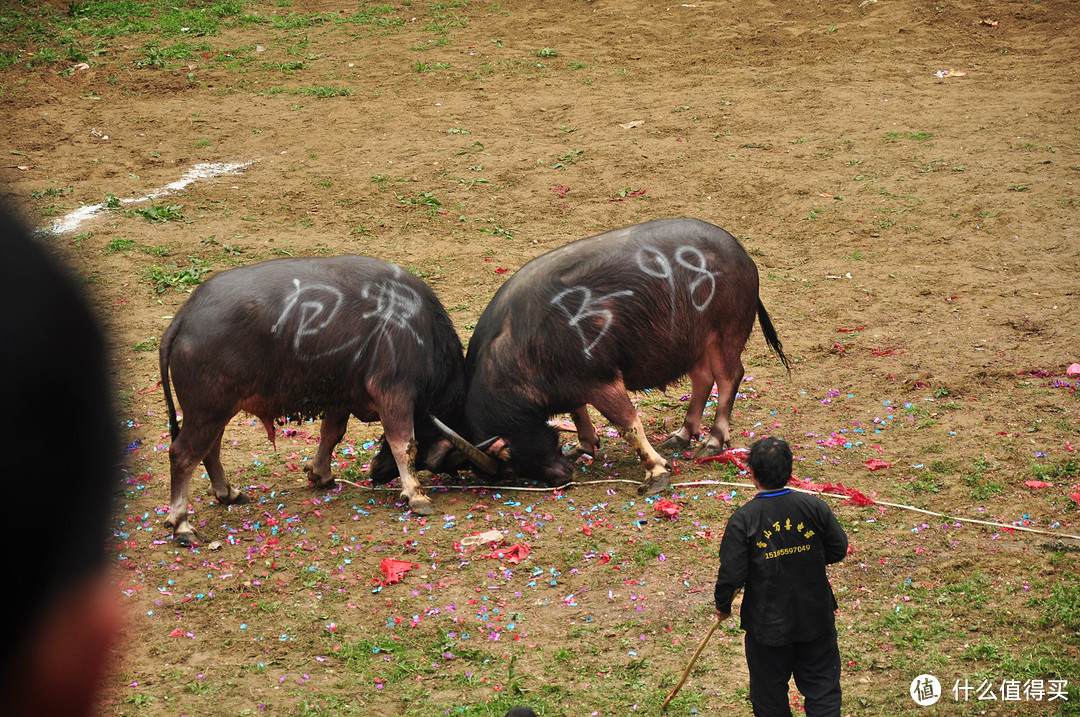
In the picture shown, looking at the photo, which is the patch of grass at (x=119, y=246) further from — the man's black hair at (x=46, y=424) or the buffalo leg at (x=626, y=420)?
the man's black hair at (x=46, y=424)

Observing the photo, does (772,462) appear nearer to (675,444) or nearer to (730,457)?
(730,457)

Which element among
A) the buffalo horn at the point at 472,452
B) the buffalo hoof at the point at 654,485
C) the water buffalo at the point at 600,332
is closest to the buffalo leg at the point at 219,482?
the buffalo horn at the point at 472,452

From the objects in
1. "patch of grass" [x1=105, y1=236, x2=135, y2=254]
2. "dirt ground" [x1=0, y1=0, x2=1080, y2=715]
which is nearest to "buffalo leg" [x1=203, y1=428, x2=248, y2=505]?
"dirt ground" [x1=0, y1=0, x2=1080, y2=715]

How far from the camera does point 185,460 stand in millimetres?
6289

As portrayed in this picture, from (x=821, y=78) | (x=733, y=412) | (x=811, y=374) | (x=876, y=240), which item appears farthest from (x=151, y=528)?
(x=821, y=78)

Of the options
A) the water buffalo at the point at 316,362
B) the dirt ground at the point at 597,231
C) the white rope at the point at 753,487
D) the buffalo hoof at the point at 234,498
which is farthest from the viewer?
the buffalo hoof at the point at 234,498

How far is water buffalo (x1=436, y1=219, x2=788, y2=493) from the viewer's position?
271 inches

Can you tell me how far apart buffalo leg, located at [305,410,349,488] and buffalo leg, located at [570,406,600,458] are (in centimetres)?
185

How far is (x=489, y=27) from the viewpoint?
18.3 meters

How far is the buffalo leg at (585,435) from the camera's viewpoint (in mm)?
7473

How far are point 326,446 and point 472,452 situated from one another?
1.18 meters

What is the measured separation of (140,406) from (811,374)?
624 cm

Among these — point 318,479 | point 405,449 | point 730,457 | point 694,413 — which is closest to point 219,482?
point 318,479

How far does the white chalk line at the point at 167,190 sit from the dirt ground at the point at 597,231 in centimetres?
12
